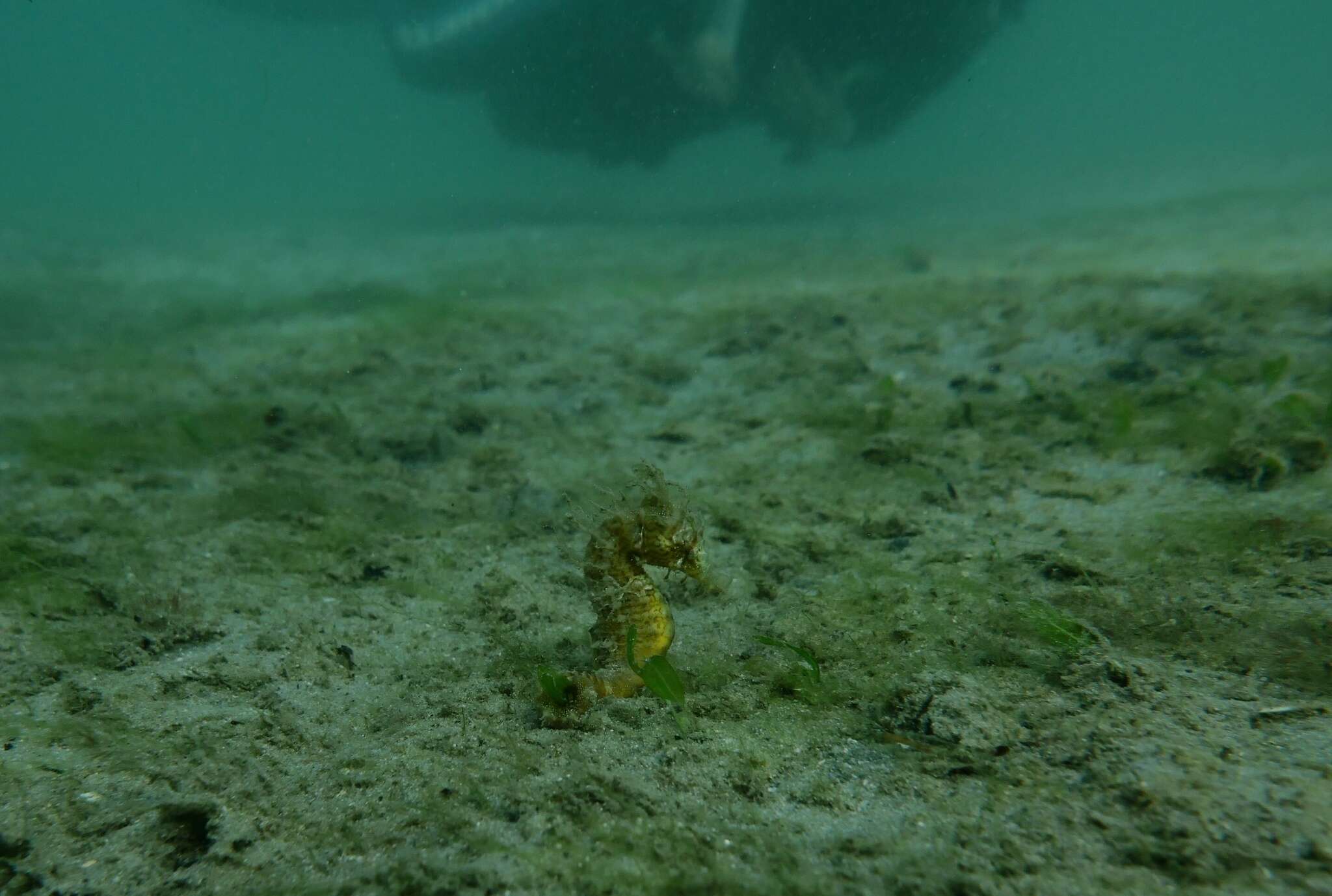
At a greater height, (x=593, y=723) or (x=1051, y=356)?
(x=1051, y=356)

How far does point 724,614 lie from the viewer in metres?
2.80

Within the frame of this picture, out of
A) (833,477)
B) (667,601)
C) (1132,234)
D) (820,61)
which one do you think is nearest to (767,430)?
(833,477)

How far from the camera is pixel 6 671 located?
235 cm

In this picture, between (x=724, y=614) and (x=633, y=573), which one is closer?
(x=633, y=573)

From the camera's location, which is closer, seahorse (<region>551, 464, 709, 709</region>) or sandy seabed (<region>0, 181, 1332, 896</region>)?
sandy seabed (<region>0, 181, 1332, 896</region>)

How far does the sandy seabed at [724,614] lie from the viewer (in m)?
1.63

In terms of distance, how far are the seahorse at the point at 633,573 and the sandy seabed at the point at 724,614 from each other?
0.15 m

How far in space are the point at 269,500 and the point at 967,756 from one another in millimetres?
3882

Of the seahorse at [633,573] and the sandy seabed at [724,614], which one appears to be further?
the seahorse at [633,573]

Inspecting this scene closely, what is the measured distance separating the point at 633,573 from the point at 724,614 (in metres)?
0.57

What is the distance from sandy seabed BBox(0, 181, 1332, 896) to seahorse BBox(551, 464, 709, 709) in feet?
0.49

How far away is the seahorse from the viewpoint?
7.68 ft

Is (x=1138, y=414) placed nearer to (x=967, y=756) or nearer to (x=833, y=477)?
Result: (x=833, y=477)

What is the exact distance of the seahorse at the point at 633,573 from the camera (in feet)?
7.68
